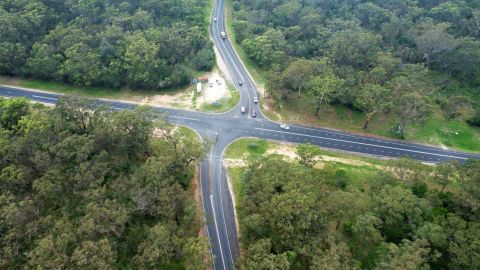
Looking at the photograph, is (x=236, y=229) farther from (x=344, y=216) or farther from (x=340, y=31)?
(x=340, y=31)

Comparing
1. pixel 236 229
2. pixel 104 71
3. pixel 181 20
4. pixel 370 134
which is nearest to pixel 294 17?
pixel 181 20

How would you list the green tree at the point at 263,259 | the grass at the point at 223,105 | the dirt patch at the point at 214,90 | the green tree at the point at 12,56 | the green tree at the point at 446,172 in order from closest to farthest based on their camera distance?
the green tree at the point at 263,259
the green tree at the point at 446,172
the grass at the point at 223,105
the green tree at the point at 12,56
the dirt patch at the point at 214,90

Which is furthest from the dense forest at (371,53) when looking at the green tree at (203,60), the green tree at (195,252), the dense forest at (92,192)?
the green tree at (195,252)

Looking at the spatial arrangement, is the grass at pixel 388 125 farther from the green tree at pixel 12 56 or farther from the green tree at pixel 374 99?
the green tree at pixel 12 56

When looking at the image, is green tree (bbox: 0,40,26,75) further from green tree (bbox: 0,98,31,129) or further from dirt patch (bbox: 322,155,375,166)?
dirt patch (bbox: 322,155,375,166)

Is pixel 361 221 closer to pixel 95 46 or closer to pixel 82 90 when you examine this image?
pixel 82 90
